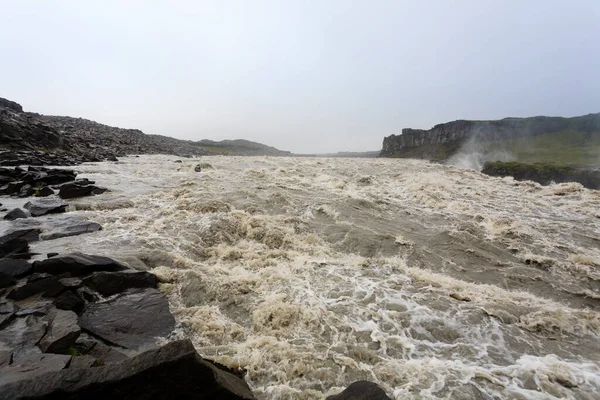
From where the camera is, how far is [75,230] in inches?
463

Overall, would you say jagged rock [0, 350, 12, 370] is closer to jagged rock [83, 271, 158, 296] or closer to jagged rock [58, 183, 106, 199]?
jagged rock [83, 271, 158, 296]

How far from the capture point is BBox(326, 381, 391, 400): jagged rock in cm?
477

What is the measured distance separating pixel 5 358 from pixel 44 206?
39.0 ft

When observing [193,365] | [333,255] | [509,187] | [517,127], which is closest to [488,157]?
[517,127]

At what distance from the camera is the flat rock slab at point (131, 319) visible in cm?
636

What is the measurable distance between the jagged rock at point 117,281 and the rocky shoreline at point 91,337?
22mm

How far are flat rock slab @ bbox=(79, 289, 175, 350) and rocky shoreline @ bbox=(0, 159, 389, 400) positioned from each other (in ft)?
0.06

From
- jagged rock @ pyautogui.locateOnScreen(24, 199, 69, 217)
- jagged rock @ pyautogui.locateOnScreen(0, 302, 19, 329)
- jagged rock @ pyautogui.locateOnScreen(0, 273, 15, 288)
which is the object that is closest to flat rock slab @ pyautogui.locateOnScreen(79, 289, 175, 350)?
jagged rock @ pyautogui.locateOnScreen(0, 302, 19, 329)

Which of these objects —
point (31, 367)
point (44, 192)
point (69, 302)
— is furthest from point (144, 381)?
point (44, 192)

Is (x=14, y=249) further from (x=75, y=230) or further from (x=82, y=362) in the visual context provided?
(x=82, y=362)

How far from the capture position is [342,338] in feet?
23.3

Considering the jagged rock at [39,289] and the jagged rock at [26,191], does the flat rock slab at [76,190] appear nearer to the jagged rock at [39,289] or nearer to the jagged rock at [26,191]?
the jagged rock at [26,191]

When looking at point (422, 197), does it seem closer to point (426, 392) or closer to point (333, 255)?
point (333, 255)

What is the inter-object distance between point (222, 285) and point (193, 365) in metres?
4.61
